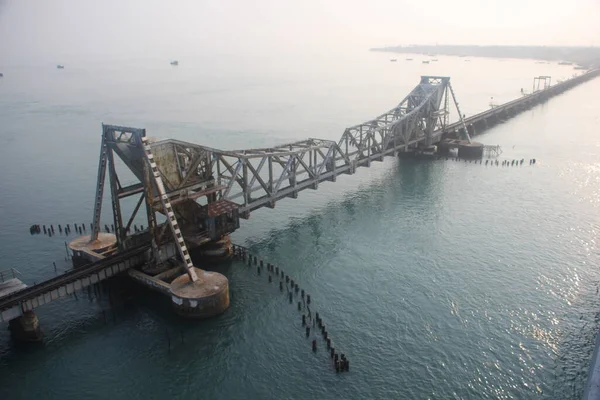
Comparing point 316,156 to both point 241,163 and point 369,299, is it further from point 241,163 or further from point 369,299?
point 369,299

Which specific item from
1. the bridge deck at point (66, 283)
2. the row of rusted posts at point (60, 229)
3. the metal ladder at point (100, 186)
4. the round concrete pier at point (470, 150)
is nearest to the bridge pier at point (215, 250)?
the bridge deck at point (66, 283)

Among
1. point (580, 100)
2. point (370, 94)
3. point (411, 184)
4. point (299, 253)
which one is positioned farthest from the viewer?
point (370, 94)

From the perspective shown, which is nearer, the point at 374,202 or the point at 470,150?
the point at 374,202

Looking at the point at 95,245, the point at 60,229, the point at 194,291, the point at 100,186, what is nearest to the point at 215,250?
the point at 194,291

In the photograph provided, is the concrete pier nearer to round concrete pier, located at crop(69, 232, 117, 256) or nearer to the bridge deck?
the bridge deck

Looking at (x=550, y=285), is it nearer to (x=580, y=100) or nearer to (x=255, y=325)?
(x=255, y=325)

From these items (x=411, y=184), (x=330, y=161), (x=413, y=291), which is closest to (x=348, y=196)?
(x=330, y=161)
